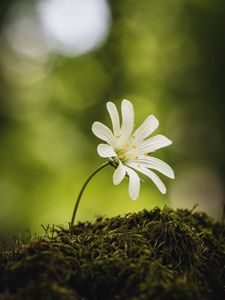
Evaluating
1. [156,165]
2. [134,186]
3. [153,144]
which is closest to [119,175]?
[134,186]

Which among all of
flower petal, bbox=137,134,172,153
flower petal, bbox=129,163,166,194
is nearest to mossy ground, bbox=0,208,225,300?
flower petal, bbox=129,163,166,194

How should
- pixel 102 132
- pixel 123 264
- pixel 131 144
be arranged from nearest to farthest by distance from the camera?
pixel 123 264 < pixel 102 132 < pixel 131 144

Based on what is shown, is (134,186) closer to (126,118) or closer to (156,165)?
(156,165)

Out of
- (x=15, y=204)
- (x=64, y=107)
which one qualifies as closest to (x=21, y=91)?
(x=64, y=107)

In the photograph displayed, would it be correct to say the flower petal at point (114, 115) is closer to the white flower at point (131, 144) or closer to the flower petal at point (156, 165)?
the white flower at point (131, 144)

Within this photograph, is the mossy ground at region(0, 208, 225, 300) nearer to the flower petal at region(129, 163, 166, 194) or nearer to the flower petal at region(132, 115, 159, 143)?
the flower petal at region(129, 163, 166, 194)

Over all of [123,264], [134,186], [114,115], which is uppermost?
[114,115]
